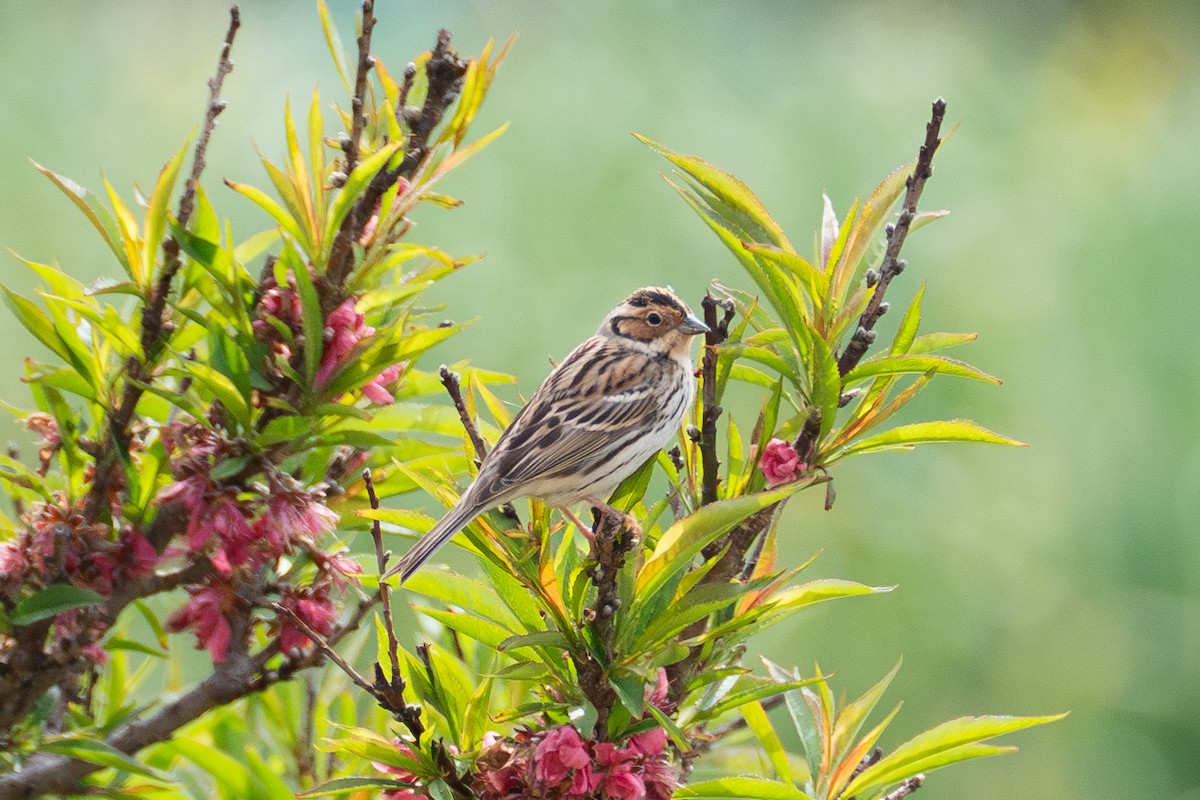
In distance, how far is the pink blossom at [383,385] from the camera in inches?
44.2

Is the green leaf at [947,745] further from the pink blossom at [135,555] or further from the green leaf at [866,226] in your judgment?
the pink blossom at [135,555]

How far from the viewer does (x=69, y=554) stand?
111cm

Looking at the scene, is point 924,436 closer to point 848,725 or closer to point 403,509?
point 848,725

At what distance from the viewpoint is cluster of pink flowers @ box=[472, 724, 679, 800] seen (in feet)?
2.87

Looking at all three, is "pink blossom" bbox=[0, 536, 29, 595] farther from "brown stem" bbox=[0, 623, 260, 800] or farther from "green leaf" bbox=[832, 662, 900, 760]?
"green leaf" bbox=[832, 662, 900, 760]

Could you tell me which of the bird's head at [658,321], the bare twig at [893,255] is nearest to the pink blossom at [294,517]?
the bare twig at [893,255]

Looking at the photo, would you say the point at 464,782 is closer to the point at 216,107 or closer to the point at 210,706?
the point at 210,706

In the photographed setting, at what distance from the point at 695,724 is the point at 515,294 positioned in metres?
1.91

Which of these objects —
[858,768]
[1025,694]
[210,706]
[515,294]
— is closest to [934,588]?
[1025,694]

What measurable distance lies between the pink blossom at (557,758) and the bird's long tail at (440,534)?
15 cm

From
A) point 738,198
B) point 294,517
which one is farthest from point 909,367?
point 294,517

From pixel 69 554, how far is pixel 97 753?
161 mm

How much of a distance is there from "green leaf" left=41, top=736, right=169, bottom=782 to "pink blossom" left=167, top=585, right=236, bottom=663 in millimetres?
111

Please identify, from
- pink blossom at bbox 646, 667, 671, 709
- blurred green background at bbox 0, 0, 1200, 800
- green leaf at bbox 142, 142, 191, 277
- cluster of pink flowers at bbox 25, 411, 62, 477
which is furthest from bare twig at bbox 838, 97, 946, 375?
blurred green background at bbox 0, 0, 1200, 800
